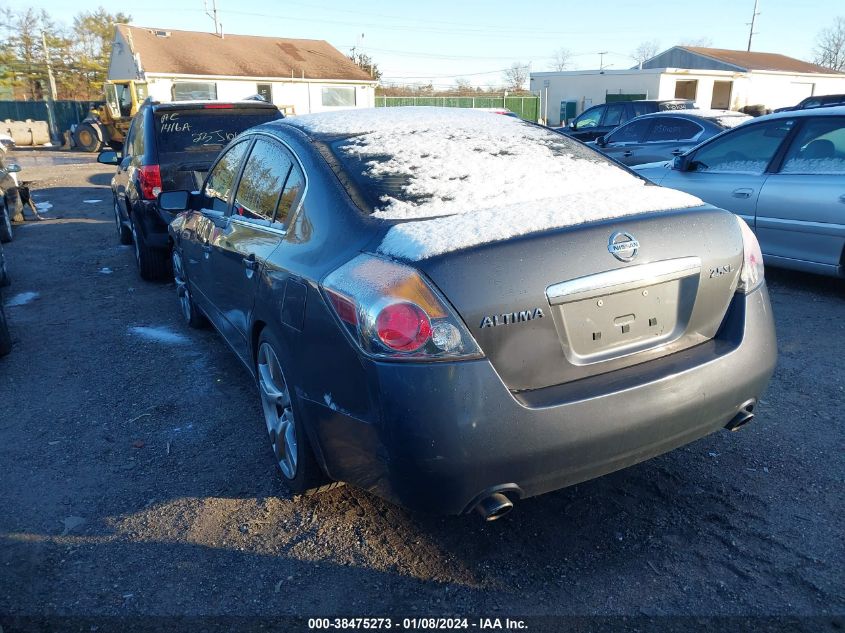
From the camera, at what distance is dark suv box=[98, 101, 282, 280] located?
6.73 m

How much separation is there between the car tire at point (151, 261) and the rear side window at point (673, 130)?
27.0ft

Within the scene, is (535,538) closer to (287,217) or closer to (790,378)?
(287,217)

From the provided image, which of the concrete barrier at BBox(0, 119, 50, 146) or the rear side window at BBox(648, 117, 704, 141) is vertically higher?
the rear side window at BBox(648, 117, 704, 141)

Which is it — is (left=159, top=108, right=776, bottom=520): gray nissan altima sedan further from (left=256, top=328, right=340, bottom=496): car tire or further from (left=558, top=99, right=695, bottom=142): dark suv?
(left=558, top=99, right=695, bottom=142): dark suv

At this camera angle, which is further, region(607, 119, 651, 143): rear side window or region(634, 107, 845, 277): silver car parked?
region(607, 119, 651, 143): rear side window

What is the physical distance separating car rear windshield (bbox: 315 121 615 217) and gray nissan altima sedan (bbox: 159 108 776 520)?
0.01m

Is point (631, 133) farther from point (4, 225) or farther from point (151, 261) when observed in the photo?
point (4, 225)

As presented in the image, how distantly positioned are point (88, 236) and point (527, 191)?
Result: 900 cm

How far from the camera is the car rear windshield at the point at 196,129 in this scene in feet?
22.6

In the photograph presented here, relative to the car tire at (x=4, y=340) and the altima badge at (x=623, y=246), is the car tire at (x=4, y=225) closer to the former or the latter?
the car tire at (x=4, y=340)

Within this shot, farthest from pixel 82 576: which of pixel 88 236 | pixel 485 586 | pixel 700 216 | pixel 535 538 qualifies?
pixel 88 236

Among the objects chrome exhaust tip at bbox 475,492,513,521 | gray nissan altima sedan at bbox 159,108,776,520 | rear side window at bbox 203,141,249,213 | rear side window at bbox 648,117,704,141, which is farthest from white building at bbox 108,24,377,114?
chrome exhaust tip at bbox 475,492,513,521

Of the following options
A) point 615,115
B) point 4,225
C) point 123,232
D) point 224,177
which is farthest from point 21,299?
point 615,115

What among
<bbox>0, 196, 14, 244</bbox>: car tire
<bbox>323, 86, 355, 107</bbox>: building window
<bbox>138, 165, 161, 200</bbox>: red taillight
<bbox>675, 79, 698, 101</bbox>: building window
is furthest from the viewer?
<bbox>675, 79, 698, 101</bbox>: building window
